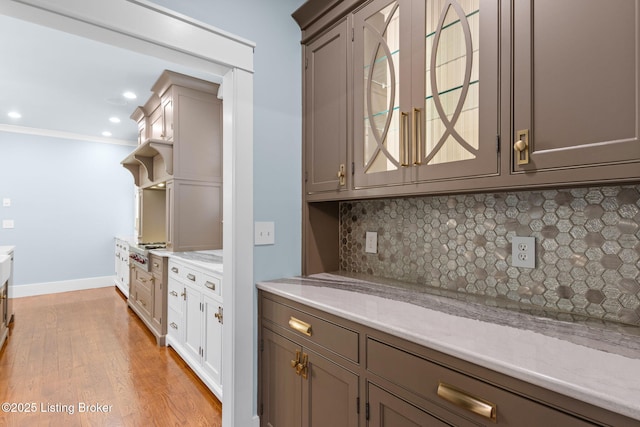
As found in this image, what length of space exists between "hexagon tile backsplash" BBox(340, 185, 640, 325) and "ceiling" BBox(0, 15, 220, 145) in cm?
283

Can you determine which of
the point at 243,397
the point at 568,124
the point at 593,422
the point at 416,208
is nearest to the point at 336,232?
the point at 416,208

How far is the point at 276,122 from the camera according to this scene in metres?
1.87

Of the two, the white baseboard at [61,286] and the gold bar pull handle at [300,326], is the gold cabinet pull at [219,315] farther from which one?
the white baseboard at [61,286]

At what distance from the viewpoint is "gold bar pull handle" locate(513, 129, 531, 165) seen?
3.40 feet

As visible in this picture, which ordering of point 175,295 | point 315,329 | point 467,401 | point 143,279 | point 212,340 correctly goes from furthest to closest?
point 143,279, point 175,295, point 212,340, point 315,329, point 467,401

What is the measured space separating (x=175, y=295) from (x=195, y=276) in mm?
605

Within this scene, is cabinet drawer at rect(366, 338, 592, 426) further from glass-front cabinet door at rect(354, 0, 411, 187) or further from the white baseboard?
the white baseboard

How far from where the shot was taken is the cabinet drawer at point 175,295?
2842 millimetres

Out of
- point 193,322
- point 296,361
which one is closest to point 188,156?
point 193,322

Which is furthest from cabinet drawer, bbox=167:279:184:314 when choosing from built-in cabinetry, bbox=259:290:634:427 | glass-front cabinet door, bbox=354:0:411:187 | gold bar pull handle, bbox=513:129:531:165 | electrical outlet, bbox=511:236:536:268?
gold bar pull handle, bbox=513:129:531:165

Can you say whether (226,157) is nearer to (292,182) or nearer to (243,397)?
(292,182)

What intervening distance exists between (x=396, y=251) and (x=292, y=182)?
2.40 feet

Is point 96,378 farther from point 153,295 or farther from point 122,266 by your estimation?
point 122,266

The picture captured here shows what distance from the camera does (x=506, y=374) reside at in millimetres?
808
